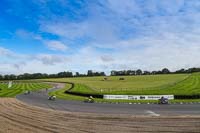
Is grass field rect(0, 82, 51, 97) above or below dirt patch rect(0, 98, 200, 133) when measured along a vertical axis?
above

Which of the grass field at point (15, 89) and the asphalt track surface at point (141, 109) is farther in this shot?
the grass field at point (15, 89)

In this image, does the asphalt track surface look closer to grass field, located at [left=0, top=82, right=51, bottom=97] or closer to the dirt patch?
the dirt patch

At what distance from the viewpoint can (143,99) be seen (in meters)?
52.1

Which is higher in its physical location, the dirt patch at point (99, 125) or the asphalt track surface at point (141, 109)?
the asphalt track surface at point (141, 109)

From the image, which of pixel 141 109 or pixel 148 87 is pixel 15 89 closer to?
pixel 148 87

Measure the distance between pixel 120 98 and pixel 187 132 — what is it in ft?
113

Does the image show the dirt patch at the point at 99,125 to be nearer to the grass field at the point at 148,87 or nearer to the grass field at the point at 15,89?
the grass field at the point at 148,87

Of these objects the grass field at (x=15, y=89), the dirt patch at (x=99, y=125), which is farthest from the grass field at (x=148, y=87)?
the dirt patch at (x=99, y=125)

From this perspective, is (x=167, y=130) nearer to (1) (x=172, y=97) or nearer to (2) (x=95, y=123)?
(2) (x=95, y=123)

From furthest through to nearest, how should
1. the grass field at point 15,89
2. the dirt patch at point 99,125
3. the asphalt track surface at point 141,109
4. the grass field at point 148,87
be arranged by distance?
the grass field at point 15,89 < the grass field at point 148,87 < the asphalt track surface at point 141,109 < the dirt patch at point 99,125

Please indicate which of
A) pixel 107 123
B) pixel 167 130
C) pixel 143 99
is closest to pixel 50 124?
pixel 107 123

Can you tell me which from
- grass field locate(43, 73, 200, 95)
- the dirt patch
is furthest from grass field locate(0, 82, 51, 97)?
the dirt patch

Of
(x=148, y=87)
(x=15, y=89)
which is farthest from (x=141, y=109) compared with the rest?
(x=15, y=89)

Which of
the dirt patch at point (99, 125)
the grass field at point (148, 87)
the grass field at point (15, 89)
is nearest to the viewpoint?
the dirt patch at point (99, 125)
